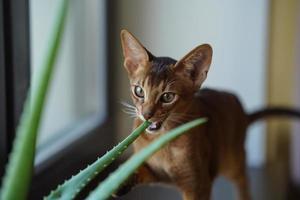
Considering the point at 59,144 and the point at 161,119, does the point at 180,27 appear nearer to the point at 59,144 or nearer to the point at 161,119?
the point at 59,144

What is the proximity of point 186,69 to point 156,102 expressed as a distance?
41 mm

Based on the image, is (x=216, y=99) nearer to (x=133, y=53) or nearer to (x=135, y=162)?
(x=133, y=53)

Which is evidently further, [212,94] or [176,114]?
[212,94]

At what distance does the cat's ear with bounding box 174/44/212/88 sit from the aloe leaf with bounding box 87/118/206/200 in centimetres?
11

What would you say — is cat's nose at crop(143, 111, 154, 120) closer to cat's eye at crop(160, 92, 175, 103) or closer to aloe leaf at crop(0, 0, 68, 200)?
cat's eye at crop(160, 92, 175, 103)

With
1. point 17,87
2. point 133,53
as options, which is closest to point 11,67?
point 17,87

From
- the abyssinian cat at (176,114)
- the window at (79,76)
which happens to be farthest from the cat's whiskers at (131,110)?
the window at (79,76)

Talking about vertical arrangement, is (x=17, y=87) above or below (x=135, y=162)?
below

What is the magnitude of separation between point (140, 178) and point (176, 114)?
8 centimetres

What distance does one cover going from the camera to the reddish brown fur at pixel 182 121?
58 cm

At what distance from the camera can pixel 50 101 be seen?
3.92ft

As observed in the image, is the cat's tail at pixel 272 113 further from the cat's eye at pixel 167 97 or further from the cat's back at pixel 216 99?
the cat's eye at pixel 167 97

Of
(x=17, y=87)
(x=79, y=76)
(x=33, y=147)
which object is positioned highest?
(x=33, y=147)

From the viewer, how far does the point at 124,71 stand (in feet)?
2.46
